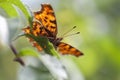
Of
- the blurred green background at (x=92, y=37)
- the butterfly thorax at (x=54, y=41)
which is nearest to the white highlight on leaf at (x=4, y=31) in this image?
the butterfly thorax at (x=54, y=41)

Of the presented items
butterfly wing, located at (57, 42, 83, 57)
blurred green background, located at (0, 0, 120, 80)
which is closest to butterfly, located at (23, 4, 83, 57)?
butterfly wing, located at (57, 42, 83, 57)

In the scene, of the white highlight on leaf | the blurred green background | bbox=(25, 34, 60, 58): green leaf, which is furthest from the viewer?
the blurred green background

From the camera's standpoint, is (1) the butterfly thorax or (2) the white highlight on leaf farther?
(1) the butterfly thorax

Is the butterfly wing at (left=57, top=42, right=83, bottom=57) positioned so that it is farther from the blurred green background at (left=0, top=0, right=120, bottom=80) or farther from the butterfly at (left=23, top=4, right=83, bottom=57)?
the blurred green background at (left=0, top=0, right=120, bottom=80)

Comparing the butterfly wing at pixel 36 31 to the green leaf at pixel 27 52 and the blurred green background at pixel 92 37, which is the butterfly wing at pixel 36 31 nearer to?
the green leaf at pixel 27 52

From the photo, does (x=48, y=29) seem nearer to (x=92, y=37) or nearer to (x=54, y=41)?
(x=54, y=41)

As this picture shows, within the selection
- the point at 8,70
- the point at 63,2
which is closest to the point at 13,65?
the point at 8,70

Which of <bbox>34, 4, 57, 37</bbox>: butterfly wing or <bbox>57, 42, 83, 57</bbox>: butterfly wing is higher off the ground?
<bbox>34, 4, 57, 37</bbox>: butterfly wing
